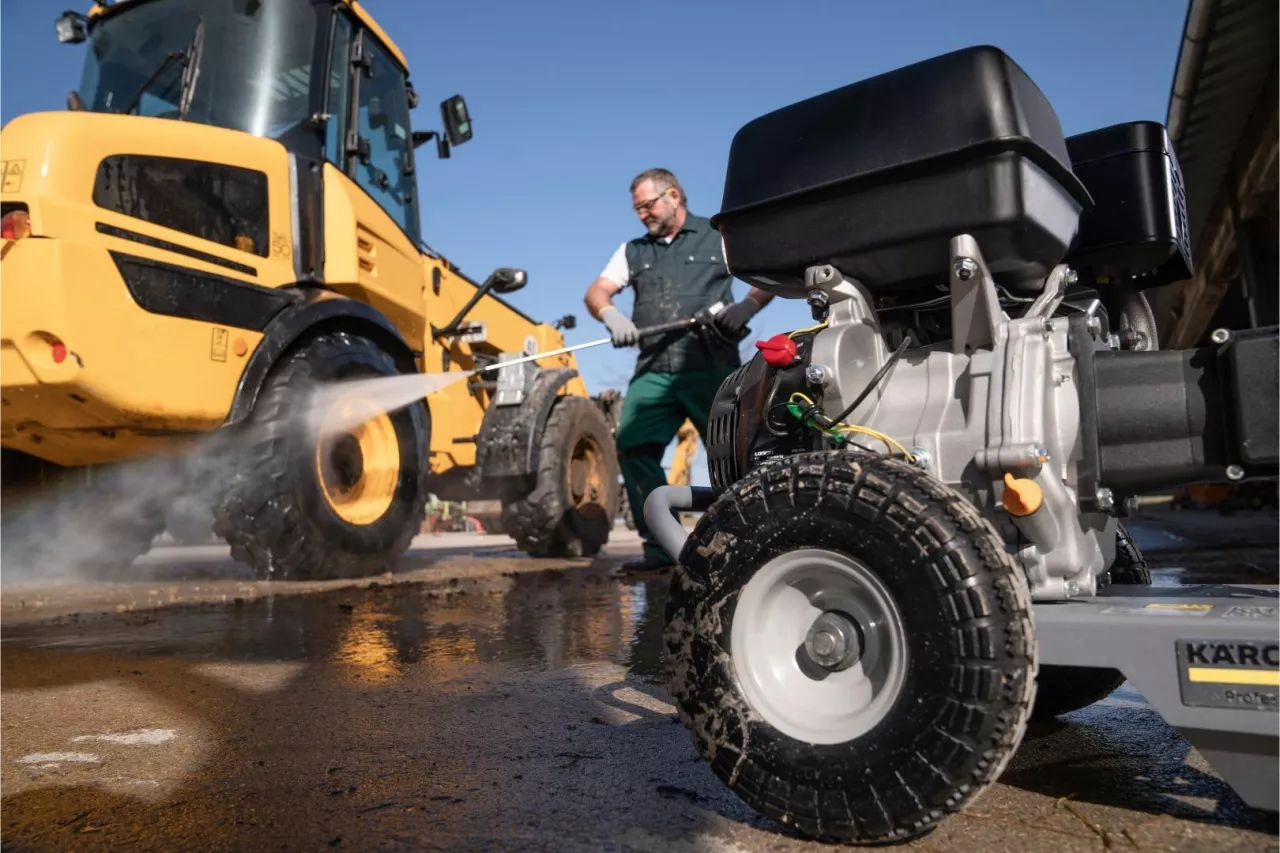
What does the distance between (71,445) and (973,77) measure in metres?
4.47

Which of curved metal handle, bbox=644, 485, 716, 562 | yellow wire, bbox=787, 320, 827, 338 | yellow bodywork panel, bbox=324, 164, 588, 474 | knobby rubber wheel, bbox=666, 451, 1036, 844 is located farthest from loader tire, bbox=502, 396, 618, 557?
knobby rubber wheel, bbox=666, 451, 1036, 844

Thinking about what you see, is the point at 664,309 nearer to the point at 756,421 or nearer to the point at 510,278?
the point at 510,278

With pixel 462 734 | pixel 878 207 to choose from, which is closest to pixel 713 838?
pixel 462 734

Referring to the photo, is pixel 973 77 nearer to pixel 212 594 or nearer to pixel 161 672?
pixel 161 672

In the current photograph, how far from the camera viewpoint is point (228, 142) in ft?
15.5

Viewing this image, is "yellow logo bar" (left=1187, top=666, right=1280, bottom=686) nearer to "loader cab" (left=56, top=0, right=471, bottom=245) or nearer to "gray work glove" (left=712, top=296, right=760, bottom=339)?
"gray work glove" (left=712, top=296, right=760, bottom=339)

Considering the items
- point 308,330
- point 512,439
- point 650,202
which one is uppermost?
point 650,202

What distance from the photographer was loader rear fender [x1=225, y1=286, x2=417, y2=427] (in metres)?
4.52

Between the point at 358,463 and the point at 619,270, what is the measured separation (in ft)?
6.30

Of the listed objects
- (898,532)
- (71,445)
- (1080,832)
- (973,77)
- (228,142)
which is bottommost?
(1080,832)

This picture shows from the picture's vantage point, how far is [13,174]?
392cm

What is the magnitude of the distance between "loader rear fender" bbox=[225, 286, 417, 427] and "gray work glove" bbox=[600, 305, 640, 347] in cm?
145

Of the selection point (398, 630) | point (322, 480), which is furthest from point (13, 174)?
point (398, 630)

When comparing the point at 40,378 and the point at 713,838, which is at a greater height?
the point at 40,378
